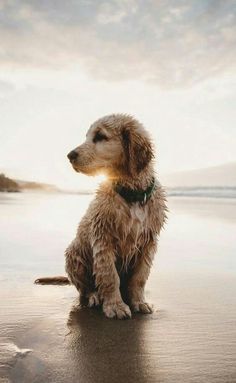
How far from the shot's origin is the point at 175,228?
8.93 meters

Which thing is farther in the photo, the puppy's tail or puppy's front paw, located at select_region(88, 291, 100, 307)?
the puppy's tail

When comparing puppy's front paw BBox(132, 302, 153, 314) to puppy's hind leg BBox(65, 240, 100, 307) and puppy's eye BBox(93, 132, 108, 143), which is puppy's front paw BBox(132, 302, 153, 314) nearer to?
puppy's hind leg BBox(65, 240, 100, 307)

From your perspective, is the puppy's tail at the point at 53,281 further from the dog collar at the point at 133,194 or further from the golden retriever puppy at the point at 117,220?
the dog collar at the point at 133,194

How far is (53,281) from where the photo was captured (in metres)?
4.78

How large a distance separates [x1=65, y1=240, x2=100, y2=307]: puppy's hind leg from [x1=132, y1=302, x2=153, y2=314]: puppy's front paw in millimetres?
444

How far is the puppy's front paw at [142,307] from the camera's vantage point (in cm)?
392

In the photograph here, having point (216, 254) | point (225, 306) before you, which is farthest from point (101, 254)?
point (216, 254)

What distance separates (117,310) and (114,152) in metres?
1.32

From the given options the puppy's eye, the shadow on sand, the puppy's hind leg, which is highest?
the puppy's eye

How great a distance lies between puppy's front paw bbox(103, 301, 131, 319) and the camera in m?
3.77

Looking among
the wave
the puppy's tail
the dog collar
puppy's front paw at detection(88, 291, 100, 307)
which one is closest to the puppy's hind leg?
puppy's front paw at detection(88, 291, 100, 307)

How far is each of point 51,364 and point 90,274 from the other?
70.3 inches

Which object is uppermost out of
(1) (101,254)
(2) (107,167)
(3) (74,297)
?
(2) (107,167)

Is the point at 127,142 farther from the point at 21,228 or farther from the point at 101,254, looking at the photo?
the point at 21,228
